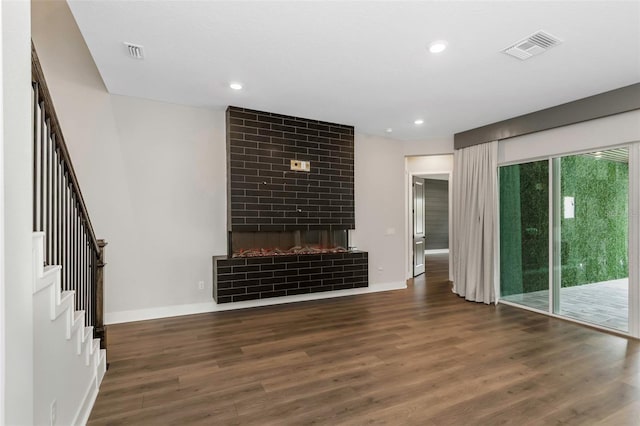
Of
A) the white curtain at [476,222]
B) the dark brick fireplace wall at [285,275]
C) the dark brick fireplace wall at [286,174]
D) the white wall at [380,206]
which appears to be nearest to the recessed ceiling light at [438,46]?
the dark brick fireplace wall at [286,174]

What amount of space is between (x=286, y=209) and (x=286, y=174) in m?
0.51

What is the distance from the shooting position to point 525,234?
4.79m

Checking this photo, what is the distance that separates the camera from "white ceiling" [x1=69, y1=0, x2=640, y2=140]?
2318 millimetres

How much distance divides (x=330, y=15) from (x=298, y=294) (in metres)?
3.61

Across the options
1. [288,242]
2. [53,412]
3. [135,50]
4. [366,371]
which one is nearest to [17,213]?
[53,412]

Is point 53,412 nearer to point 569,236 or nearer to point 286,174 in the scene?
point 286,174

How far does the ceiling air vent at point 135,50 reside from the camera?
278cm

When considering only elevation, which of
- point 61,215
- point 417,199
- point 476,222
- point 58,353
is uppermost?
point 417,199

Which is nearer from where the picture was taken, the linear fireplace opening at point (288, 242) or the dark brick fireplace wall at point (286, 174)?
the dark brick fireplace wall at point (286, 174)

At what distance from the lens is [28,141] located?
135cm

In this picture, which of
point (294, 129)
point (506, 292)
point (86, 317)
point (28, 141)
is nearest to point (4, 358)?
point (28, 141)

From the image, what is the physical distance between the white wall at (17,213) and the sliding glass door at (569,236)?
17.1 feet

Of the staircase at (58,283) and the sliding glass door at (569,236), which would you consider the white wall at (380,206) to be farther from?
the staircase at (58,283)

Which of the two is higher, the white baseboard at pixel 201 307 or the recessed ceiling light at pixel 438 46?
the recessed ceiling light at pixel 438 46
